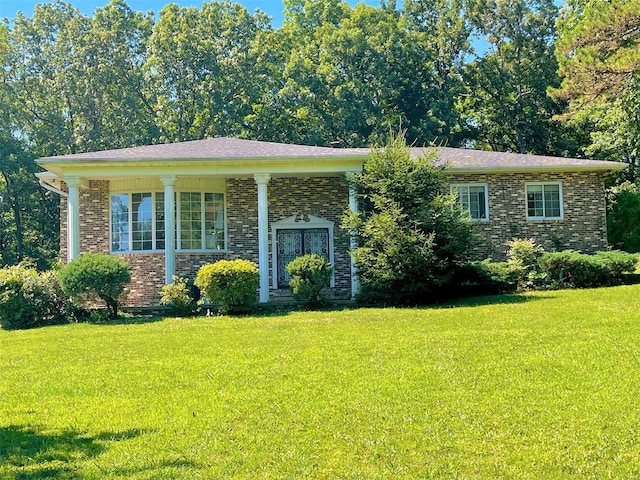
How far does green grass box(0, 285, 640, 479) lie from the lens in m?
4.09

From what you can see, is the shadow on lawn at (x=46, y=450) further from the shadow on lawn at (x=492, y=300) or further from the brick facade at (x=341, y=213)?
the brick facade at (x=341, y=213)

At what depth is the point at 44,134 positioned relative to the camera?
→ 3023 centimetres

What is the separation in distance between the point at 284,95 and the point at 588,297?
21.6 m

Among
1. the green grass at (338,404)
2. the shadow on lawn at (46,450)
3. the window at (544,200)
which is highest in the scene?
the window at (544,200)

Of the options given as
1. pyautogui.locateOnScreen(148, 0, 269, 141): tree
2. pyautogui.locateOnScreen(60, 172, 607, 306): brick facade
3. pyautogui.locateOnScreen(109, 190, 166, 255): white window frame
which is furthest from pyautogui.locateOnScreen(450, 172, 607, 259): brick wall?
pyautogui.locateOnScreen(148, 0, 269, 141): tree

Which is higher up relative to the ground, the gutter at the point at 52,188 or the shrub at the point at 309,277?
the gutter at the point at 52,188

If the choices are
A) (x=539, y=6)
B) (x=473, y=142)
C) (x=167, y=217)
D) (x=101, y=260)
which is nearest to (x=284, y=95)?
(x=473, y=142)

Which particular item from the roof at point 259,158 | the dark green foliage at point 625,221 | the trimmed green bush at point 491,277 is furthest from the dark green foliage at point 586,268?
the dark green foliage at point 625,221

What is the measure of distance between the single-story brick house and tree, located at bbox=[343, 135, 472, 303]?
2.61 m

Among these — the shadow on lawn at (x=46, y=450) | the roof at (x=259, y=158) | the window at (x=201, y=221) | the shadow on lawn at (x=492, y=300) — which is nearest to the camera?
the shadow on lawn at (x=46, y=450)

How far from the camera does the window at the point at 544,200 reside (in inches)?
687

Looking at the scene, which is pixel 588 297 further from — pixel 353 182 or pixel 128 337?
pixel 128 337

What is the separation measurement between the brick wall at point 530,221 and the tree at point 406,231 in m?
3.34

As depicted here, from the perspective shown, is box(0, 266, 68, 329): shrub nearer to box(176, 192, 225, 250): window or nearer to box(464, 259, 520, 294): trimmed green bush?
box(176, 192, 225, 250): window
